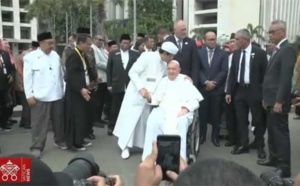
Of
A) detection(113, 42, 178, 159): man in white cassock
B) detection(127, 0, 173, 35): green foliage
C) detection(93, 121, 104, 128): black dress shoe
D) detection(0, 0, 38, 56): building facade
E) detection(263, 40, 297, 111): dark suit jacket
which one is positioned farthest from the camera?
detection(0, 0, 38, 56): building facade

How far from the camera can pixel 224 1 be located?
218 ft

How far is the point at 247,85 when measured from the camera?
19.2 ft

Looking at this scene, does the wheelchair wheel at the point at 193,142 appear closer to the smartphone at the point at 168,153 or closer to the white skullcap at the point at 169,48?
the white skullcap at the point at 169,48

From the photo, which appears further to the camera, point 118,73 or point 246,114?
point 118,73

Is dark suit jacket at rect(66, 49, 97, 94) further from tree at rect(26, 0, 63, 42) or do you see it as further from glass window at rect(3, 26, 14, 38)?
glass window at rect(3, 26, 14, 38)

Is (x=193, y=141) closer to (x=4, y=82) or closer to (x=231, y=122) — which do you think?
(x=231, y=122)

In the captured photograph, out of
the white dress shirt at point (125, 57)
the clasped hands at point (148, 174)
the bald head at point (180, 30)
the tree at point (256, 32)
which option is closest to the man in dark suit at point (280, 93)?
the bald head at point (180, 30)

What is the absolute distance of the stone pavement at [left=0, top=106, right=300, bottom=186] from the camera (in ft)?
17.7

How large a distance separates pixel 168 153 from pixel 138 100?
437 centimetres

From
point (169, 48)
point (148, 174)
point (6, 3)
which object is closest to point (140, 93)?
point (169, 48)

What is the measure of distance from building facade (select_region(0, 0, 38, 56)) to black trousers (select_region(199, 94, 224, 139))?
74.9 meters

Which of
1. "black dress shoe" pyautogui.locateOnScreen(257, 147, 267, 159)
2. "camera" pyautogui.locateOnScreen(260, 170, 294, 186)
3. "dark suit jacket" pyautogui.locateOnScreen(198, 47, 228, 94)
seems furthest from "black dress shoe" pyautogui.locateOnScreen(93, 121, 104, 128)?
"camera" pyautogui.locateOnScreen(260, 170, 294, 186)

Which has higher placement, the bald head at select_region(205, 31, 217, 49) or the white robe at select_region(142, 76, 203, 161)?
the bald head at select_region(205, 31, 217, 49)

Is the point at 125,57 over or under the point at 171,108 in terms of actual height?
over
